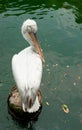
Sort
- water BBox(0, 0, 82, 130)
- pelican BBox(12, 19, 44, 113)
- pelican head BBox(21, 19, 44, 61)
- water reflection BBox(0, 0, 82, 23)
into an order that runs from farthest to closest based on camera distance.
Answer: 1. water reflection BBox(0, 0, 82, 23)
2. pelican head BBox(21, 19, 44, 61)
3. water BBox(0, 0, 82, 130)
4. pelican BBox(12, 19, 44, 113)

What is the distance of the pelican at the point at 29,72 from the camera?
9062 millimetres

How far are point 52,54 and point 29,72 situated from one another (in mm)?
3859

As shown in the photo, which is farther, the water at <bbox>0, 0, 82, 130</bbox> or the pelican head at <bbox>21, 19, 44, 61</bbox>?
the pelican head at <bbox>21, 19, 44, 61</bbox>

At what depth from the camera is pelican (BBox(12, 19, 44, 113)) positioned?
9.06 m

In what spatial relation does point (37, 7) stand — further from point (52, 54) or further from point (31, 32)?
point (31, 32)

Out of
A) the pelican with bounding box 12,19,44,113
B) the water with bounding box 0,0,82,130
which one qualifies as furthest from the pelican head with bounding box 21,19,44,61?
the water with bounding box 0,0,82,130

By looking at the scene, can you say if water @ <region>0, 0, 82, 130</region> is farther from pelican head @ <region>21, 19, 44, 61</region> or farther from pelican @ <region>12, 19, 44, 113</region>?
pelican head @ <region>21, 19, 44, 61</region>

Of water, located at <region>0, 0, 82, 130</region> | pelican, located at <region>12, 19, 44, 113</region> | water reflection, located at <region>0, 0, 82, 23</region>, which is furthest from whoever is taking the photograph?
water reflection, located at <region>0, 0, 82, 23</region>

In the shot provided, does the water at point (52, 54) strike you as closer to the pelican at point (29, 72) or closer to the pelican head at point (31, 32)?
the pelican at point (29, 72)

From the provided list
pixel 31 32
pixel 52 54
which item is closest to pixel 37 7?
pixel 52 54

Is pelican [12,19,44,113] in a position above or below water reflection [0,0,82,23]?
above

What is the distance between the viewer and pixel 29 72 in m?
9.59

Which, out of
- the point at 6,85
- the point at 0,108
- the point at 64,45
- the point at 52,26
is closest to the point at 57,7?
the point at 52,26

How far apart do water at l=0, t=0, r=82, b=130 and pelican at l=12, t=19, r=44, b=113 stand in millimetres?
966
